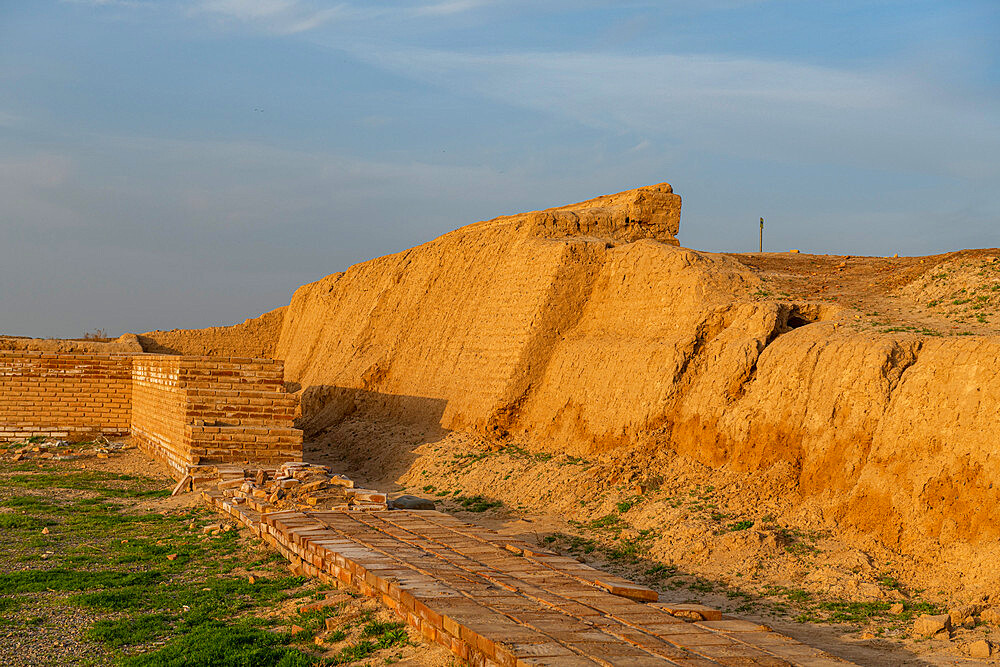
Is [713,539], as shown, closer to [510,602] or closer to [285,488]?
[510,602]

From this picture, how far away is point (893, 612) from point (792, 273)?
9104 millimetres

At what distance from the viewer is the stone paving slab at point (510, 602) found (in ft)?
16.2

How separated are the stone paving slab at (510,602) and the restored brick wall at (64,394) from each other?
433 inches

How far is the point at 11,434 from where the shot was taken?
57.6ft

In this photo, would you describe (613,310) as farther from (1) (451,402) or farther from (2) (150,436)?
(2) (150,436)

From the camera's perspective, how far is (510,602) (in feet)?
19.5

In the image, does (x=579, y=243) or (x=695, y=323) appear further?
(x=579, y=243)

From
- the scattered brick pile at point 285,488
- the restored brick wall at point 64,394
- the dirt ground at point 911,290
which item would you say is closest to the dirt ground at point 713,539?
the scattered brick pile at point 285,488

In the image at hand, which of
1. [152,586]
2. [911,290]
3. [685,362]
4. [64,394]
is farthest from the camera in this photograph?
[64,394]

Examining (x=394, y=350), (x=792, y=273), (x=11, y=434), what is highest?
(x=792, y=273)

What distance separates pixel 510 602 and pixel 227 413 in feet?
26.4

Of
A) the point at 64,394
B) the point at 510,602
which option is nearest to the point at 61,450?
the point at 64,394

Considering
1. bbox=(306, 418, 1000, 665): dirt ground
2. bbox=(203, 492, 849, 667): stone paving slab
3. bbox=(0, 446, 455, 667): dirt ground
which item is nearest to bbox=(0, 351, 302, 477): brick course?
bbox=(0, 446, 455, 667): dirt ground

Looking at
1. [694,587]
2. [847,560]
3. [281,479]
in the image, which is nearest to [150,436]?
[281,479]
